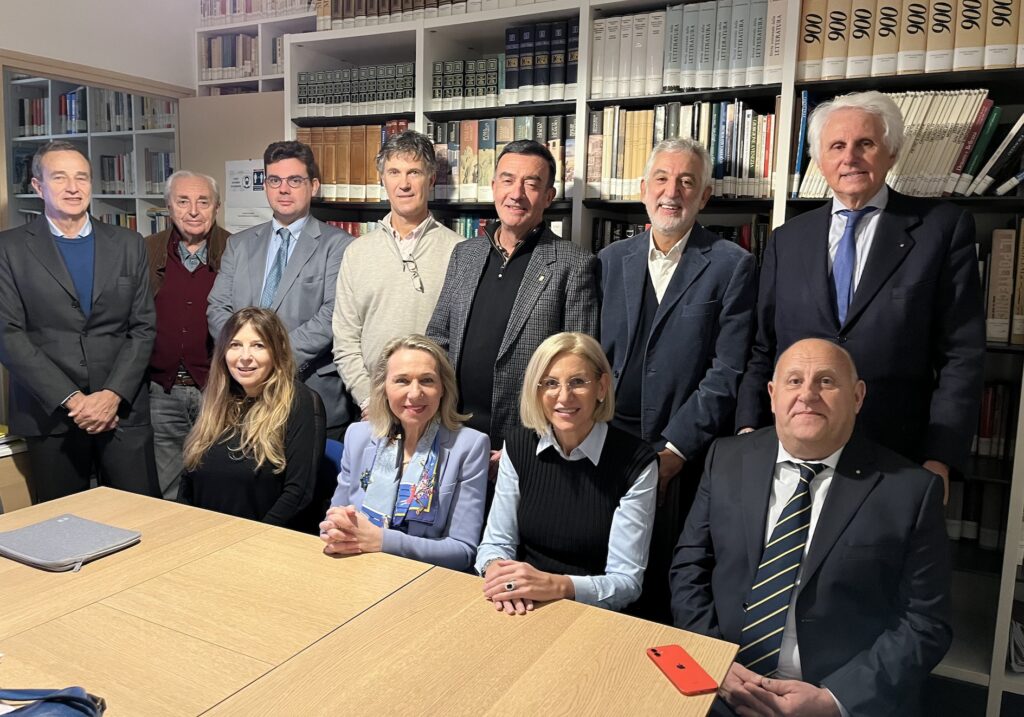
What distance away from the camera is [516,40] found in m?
3.17

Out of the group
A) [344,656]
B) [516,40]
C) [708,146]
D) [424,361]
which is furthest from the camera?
[516,40]

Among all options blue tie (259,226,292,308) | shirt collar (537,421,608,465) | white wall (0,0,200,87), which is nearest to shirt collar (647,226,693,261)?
shirt collar (537,421,608,465)

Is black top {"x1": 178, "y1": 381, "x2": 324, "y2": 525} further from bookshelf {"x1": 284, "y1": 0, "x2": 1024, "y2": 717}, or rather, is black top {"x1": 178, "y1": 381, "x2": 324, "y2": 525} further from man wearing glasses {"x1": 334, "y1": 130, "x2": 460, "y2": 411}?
bookshelf {"x1": 284, "y1": 0, "x2": 1024, "y2": 717}

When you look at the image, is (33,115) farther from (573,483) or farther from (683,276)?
(573,483)

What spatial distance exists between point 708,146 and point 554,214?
0.81m

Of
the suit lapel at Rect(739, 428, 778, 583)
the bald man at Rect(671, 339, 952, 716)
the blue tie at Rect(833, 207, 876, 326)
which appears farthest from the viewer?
the blue tie at Rect(833, 207, 876, 326)

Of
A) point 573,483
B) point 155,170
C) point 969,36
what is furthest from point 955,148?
point 155,170

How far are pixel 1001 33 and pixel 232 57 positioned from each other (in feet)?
13.3

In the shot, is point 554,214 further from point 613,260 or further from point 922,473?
point 922,473

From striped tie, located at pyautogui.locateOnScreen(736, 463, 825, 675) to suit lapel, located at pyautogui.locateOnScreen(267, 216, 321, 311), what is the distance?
2124 mm

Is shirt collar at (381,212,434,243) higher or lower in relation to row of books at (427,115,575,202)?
lower

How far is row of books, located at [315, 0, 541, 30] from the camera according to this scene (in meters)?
3.31

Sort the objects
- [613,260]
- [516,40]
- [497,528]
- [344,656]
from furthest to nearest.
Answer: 1. [516,40]
2. [613,260]
3. [497,528]
4. [344,656]

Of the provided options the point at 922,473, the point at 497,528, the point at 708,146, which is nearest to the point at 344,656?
the point at 497,528
